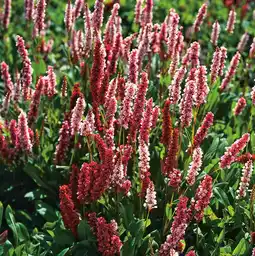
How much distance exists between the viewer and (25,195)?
370cm

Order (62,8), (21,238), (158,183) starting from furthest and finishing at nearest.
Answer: (62,8), (158,183), (21,238)

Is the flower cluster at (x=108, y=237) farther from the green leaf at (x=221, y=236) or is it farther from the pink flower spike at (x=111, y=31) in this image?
the pink flower spike at (x=111, y=31)

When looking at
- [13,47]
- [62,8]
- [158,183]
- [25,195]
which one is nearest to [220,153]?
[158,183]

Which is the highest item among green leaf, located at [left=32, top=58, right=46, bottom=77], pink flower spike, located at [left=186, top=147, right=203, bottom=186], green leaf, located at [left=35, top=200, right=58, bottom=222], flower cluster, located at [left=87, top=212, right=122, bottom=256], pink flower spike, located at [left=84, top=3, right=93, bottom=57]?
pink flower spike, located at [left=84, top=3, right=93, bottom=57]

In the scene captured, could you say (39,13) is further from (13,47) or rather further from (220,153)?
(13,47)

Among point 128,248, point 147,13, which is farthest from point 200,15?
point 128,248

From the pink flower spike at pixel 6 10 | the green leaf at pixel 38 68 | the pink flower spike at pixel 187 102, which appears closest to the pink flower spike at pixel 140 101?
the pink flower spike at pixel 187 102

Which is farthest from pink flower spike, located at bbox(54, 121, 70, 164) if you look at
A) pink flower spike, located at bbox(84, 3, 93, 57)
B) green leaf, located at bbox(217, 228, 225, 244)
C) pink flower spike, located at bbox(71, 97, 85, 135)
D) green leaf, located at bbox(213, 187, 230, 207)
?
green leaf, located at bbox(217, 228, 225, 244)

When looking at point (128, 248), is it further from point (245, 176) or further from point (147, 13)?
point (147, 13)

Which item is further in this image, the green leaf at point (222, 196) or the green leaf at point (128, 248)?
the green leaf at point (222, 196)

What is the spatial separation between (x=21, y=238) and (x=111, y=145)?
2.50 feet

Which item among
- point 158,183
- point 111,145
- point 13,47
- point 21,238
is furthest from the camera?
point 13,47

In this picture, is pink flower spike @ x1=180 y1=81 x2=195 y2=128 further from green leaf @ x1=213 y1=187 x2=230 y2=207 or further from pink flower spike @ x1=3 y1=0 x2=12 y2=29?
pink flower spike @ x1=3 y1=0 x2=12 y2=29

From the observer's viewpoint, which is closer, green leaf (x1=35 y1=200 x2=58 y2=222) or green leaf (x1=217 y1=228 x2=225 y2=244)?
green leaf (x1=217 y1=228 x2=225 y2=244)
